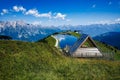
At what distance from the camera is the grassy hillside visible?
2620 centimetres

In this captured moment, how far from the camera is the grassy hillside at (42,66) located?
2620 cm

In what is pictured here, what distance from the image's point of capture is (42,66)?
2970 cm

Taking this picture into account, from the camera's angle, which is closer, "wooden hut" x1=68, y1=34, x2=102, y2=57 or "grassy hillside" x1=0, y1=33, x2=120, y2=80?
"grassy hillside" x1=0, y1=33, x2=120, y2=80

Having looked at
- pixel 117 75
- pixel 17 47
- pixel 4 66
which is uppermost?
pixel 17 47

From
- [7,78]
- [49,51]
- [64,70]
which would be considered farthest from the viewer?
[49,51]

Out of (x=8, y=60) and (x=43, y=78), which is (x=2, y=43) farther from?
(x=43, y=78)

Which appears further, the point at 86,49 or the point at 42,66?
the point at 86,49

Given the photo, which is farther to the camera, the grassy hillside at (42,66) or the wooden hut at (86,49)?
the wooden hut at (86,49)

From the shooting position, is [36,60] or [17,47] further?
[17,47]

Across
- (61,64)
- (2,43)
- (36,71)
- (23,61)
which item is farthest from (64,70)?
(2,43)

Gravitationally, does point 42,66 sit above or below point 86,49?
below

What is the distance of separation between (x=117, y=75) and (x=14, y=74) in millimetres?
16680

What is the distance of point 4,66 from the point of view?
26.4m

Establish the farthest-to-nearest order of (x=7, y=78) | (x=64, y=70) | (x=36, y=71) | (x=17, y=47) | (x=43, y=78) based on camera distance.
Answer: (x=17, y=47) → (x=64, y=70) → (x=36, y=71) → (x=43, y=78) → (x=7, y=78)
